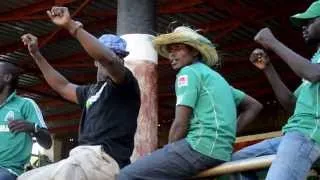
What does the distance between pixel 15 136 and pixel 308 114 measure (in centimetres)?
216

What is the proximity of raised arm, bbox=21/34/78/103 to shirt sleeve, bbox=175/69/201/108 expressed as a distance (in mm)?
849

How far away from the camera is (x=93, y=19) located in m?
11.4

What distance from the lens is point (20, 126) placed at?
168 inches

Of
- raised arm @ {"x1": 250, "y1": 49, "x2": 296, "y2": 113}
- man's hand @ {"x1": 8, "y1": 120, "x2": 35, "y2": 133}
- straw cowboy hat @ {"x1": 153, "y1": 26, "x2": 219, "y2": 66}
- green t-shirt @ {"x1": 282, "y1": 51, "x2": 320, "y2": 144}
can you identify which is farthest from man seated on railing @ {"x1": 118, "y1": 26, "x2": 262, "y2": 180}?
man's hand @ {"x1": 8, "y1": 120, "x2": 35, "y2": 133}

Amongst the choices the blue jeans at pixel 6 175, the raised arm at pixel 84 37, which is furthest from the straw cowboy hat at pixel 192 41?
the blue jeans at pixel 6 175

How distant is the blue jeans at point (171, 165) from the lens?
3564 millimetres

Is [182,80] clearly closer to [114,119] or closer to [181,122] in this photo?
[181,122]

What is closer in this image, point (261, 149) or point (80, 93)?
point (261, 149)

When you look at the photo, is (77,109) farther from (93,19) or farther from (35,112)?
(35,112)

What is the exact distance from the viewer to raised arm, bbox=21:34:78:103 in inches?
168

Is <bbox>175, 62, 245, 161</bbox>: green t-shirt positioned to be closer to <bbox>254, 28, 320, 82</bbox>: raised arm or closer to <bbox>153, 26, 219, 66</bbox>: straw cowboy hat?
<bbox>153, 26, 219, 66</bbox>: straw cowboy hat

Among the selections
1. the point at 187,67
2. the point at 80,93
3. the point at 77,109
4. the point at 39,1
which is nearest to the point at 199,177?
the point at 187,67

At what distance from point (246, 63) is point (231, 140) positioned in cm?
1037

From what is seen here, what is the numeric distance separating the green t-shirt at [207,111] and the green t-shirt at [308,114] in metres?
0.42
